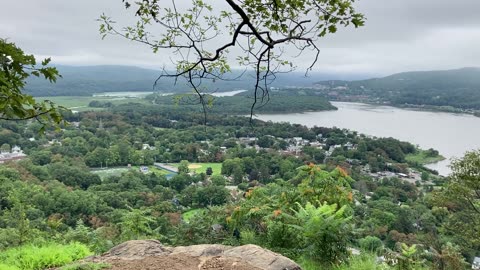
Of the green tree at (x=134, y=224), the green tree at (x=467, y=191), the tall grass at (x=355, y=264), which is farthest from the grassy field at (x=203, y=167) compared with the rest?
the tall grass at (x=355, y=264)

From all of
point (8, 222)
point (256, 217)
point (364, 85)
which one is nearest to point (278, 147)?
point (8, 222)

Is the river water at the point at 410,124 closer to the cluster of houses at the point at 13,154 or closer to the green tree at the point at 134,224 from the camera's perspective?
the cluster of houses at the point at 13,154

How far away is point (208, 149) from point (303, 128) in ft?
35.9

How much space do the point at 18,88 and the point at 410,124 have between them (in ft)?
165

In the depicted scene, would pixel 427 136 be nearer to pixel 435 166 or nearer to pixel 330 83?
pixel 435 166

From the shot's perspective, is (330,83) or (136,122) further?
(330,83)

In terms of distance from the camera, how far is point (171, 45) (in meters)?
2.38

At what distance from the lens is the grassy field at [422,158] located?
29953 millimetres

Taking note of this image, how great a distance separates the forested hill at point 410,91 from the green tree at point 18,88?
67829 mm

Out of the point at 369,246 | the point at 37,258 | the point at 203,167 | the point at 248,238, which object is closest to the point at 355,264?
the point at 369,246

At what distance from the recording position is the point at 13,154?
30.3 metres

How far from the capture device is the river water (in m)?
34.8

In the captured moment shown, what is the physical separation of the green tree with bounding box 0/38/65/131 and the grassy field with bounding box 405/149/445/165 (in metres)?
31.1

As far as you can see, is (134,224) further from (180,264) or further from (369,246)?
(369,246)
